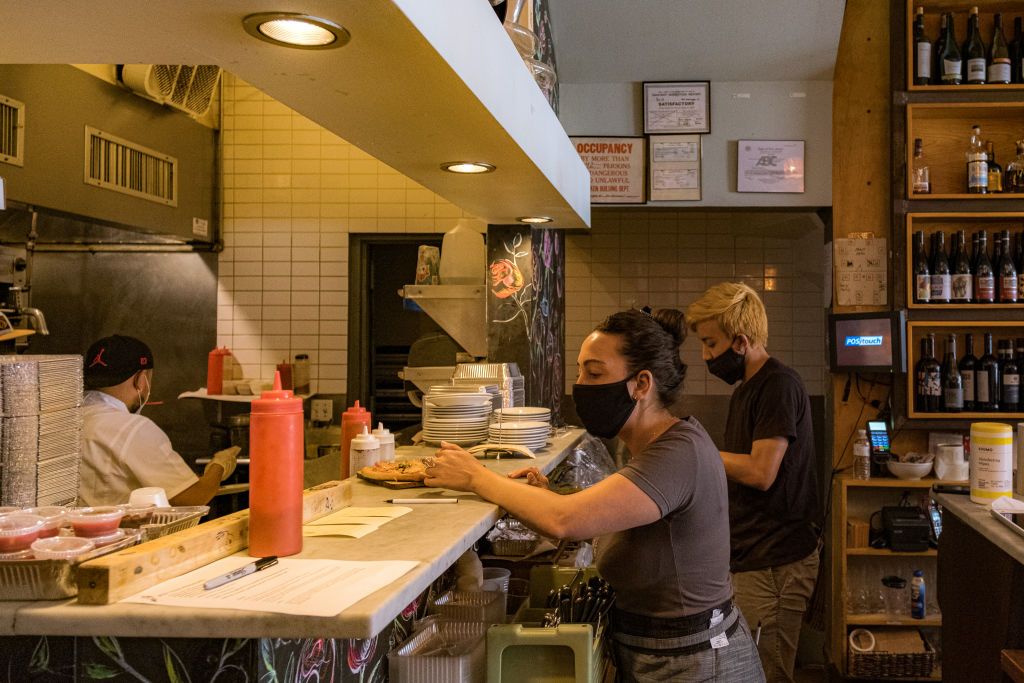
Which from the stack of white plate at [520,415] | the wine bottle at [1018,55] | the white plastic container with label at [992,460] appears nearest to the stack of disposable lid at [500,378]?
the stack of white plate at [520,415]

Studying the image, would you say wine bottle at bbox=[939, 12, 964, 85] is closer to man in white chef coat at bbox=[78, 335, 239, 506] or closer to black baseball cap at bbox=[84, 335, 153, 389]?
man in white chef coat at bbox=[78, 335, 239, 506]

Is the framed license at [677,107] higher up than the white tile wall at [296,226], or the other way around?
the framed license at [677,107]

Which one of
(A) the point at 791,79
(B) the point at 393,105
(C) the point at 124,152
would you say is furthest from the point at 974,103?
(C) the point at 124,152

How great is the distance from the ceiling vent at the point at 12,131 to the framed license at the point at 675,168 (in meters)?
3.12

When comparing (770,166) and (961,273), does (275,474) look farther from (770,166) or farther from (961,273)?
(961,273)

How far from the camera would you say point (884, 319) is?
4.05m

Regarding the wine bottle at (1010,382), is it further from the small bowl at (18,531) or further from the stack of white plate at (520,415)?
the small bowl at (18,531)

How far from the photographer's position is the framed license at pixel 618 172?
4.46 m

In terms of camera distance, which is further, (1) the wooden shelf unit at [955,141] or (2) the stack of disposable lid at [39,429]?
(1) the wooden shelf unit at [955,141]

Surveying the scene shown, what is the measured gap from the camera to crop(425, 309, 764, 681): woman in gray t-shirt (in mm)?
1684

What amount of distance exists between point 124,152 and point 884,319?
13.7ft

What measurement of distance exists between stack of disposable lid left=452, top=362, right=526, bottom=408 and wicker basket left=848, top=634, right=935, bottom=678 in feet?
7.17

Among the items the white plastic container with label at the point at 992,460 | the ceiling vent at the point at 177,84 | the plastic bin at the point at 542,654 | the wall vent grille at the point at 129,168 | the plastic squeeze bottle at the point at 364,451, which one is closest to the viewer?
the plastic bin at the point at 542,654

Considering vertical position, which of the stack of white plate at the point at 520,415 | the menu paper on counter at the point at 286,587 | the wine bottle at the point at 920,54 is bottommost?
the menu paper on counter at the point at 286,587
